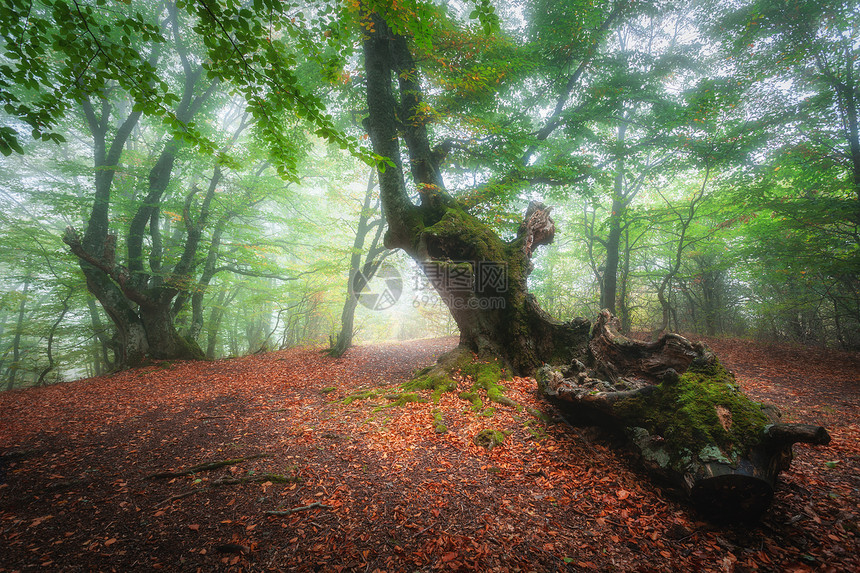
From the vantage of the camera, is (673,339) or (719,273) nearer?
(673,339)

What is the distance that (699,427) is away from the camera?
265 cm

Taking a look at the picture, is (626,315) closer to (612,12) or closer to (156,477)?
(612,12)

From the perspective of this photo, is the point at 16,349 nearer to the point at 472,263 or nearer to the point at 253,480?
the point at 253,480

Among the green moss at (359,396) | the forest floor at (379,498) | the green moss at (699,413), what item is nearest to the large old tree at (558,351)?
the green moss at (699,413)

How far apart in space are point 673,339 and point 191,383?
10.3 m

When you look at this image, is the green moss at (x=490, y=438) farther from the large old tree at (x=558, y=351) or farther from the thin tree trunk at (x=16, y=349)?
the thin tree trunk at (x=16, y=349)

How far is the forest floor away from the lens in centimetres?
214

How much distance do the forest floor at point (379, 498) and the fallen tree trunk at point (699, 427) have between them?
235mm

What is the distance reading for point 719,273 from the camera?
11352 mm

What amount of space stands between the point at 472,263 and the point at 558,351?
95.5 inches

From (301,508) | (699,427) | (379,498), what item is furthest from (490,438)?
(301,508)

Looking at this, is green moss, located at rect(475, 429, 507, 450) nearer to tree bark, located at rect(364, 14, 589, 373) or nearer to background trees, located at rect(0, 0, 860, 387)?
tree bark, located at rect(364, 14, 589, 373)

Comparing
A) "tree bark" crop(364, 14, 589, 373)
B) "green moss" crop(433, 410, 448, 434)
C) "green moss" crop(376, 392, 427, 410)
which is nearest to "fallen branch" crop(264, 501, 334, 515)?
"green moss" crop(433, 410, 448, 434)

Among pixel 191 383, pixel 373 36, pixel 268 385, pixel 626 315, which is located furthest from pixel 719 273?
pixel 191 383
